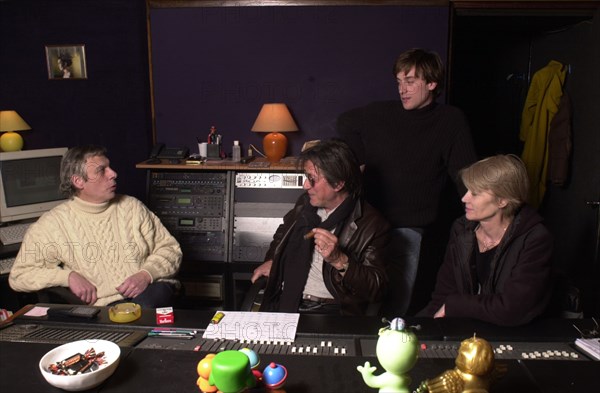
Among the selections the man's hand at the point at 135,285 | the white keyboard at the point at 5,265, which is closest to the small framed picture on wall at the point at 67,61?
the white keyboard at the point at 5,265

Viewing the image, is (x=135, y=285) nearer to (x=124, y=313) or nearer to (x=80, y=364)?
(x=124, y=313)

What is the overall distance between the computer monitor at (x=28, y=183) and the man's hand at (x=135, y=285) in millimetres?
1364

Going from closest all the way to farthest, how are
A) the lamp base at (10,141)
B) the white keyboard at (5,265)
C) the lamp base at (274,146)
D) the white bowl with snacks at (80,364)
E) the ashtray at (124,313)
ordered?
the white bowl with snacks at (80,364)
the ashtray at (124,313)
the white keyboard at (5,265)
the lamp base at (274,146)
the lamp base at (10,141)

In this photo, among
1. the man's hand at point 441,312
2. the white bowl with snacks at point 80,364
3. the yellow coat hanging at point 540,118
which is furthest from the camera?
the yellow coat hanging at point 540,118

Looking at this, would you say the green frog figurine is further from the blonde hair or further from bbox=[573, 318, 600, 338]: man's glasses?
the blonde hair

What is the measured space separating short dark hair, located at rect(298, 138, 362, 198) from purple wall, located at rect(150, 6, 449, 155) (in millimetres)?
1805

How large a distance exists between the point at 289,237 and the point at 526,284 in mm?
1004

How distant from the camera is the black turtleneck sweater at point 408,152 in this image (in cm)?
260

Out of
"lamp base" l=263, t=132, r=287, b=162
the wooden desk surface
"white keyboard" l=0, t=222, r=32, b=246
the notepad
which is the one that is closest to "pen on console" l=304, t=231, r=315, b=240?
the notepad

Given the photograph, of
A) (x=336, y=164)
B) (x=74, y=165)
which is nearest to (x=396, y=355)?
(x=336, y=164)

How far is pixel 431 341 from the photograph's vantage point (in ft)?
4.96

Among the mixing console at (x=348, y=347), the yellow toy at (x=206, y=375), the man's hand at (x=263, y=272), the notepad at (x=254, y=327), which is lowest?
the man's hand at (x=263, y=272)

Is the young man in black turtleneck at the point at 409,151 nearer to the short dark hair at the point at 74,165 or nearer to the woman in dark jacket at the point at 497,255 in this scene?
the woman in dark jacket at the point at 497,255

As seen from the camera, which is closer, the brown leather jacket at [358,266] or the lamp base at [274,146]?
the brown leather jacket at [358,266]
